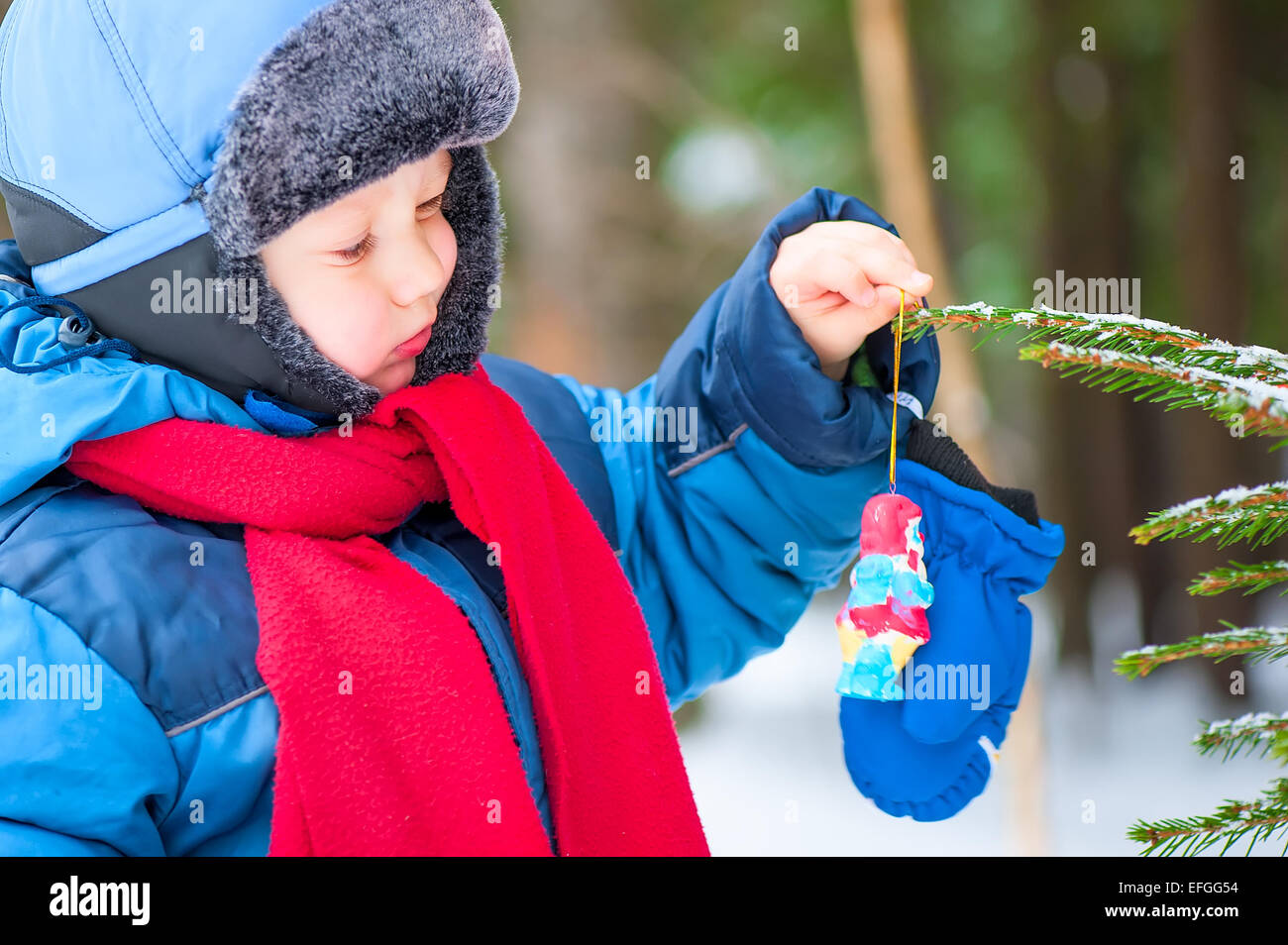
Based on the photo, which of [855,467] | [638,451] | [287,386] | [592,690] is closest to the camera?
[287,386]

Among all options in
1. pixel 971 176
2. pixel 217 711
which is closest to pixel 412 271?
pixel 217 711

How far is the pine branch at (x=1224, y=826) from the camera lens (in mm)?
893

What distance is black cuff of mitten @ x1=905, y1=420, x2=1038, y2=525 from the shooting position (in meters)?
1.41

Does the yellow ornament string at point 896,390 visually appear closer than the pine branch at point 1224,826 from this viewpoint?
No

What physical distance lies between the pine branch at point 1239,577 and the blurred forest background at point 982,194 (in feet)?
8.30

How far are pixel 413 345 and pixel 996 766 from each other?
14.1 feet

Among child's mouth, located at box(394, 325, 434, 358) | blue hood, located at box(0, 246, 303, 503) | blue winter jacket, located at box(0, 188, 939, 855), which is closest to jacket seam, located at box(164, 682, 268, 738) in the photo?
blue winter jacket, located at box(0, 188, 939, 855)

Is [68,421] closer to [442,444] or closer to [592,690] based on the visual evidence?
[442,444]

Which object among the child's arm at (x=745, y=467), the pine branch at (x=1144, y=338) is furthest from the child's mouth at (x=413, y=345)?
the pine branch at (x=1144, y=338)

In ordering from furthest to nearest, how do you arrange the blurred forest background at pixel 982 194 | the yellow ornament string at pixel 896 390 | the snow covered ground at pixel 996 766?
the blurred forest background at pixel 982 194 < the snow covered ground at pixel 996 766 < the yellow ornament string at pixel 896 390

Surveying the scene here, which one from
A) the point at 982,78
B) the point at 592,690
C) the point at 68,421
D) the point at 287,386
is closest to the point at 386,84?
the point at 287,386

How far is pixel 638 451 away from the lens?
1.69 meters

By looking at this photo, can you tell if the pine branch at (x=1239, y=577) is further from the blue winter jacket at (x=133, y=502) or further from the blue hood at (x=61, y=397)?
the blue hood at (x=61, y=397)
